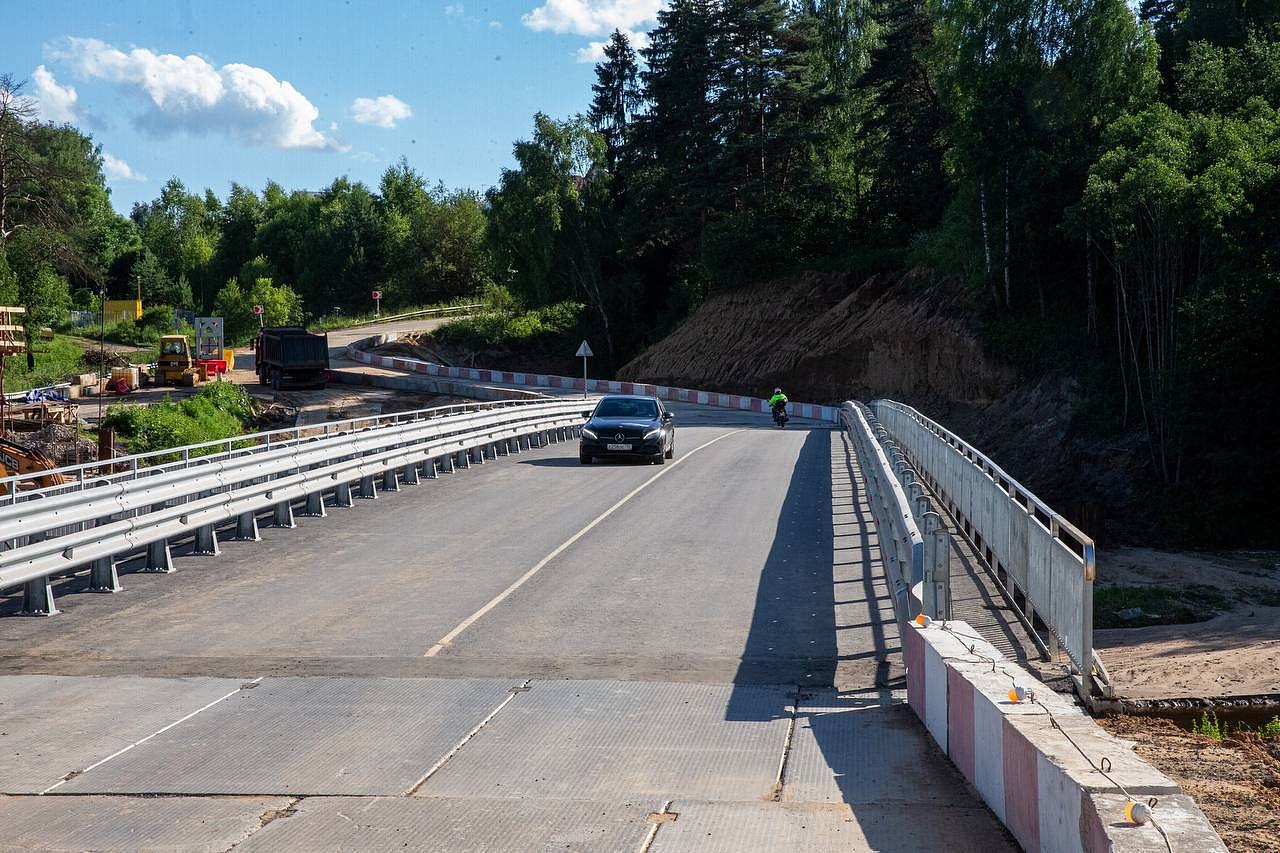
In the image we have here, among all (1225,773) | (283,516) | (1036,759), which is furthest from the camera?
(283,516)

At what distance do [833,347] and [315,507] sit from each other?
4646 centimetres

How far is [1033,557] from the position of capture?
32.6 ft

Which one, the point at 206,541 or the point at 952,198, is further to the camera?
the point at 952,198

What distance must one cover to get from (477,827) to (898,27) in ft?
205

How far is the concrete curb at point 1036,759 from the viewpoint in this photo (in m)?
4.29

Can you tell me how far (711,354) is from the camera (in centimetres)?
6794

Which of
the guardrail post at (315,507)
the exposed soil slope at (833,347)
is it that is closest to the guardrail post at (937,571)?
the guardrail post at (315,507)

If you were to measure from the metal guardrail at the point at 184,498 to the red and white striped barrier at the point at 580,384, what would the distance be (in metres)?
34.2

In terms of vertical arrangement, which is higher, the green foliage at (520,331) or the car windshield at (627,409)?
the green foliage at (520,331)

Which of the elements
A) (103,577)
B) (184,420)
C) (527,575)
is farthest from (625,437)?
(184,420)

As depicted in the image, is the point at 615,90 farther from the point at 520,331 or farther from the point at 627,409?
the point at 627,409

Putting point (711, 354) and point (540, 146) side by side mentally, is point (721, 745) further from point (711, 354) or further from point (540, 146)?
point (540, 146)

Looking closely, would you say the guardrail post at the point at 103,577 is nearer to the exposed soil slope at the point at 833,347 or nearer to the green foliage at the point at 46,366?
the exposed soil slope at the point at 833,347

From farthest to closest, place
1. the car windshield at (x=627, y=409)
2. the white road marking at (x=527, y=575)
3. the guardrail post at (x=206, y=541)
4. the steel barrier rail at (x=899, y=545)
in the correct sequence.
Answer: the car windshield at (x=627, y=409), the guardrail post at (x=206, y=541), the white road marking at (x=527, y=575), the steel barrier rail at (x=899, y=545)
